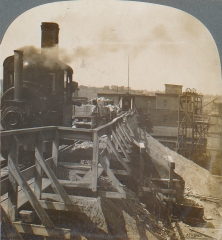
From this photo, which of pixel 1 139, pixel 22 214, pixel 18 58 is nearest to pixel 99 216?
pixel 22 214

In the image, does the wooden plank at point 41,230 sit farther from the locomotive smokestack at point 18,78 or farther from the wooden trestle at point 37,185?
the locomotive smokestack at point 18,78

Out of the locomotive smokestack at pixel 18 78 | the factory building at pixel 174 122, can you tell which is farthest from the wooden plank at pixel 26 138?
the factory building at pixel 174 122

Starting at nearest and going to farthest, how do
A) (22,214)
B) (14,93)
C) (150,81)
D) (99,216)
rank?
(22,214) → (99,216) → (150,81) → (14,93)

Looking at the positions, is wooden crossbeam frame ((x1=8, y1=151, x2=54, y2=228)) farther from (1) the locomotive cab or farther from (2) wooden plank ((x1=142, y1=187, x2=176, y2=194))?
(2) wooden plank ((x1=142, y1=187, x2=176, y2=194))

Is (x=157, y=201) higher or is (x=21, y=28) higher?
(x=21, y=28)

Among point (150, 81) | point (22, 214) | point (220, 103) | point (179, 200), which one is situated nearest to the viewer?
point (22, 214)

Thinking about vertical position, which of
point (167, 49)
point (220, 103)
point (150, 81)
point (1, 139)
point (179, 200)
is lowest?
point (179, 200)

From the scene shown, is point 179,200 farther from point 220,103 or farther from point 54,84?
point 54,84
